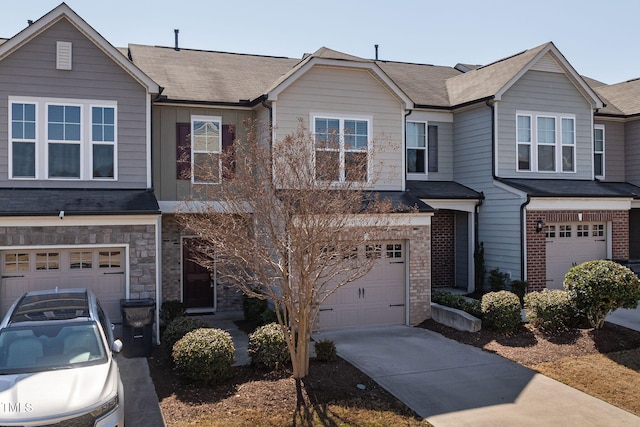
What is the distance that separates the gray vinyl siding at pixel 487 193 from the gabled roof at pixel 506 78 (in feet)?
1.76

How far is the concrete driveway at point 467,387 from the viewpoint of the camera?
8.48 m

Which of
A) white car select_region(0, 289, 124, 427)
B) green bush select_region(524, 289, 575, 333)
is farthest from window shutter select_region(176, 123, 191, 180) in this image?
green bush select_region(524, 289, 575, 333)

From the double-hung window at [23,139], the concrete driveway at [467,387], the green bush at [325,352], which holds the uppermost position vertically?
A: the double-hung window at [23,139]

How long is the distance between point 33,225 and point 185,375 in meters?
4.91

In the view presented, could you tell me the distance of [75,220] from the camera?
1194 centimetres

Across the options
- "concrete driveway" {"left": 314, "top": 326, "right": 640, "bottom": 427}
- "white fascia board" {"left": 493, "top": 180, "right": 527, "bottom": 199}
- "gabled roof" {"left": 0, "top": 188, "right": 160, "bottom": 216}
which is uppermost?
"white fascia board" {"left": 493, "top": 180, "right": 527, "bottom": 199}

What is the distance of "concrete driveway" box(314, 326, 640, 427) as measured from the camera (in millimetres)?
8484

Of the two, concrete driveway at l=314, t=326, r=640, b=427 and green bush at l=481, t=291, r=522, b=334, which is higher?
green bush at l=481, t=291, r=522, b=334

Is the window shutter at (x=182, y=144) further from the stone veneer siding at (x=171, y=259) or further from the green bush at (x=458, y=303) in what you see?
the green bush at (x=458, y=303)

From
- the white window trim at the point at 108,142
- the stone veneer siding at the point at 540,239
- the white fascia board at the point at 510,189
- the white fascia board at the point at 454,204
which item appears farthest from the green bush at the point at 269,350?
the white fascia board at the point at 510,189

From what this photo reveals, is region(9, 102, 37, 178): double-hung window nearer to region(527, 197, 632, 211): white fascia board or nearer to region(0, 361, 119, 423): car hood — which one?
region(0, 361, 119, 423): car hood

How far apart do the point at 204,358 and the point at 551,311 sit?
25.9ft

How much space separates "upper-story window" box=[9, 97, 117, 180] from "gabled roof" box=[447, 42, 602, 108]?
10735mm

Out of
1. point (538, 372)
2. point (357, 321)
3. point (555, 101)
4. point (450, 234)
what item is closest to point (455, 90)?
point (555, 101)
